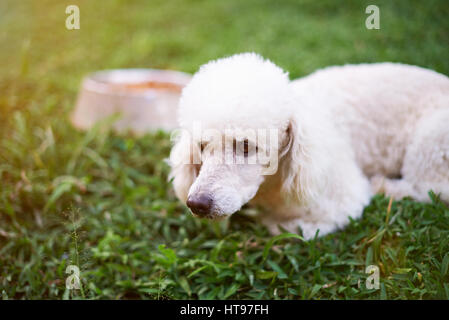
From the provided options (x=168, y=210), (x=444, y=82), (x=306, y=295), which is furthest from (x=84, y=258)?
(x=444, y=82)

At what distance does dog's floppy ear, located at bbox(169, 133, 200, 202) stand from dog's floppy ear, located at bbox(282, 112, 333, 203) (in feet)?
1.59

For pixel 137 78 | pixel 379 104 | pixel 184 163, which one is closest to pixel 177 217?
pixel 184 163

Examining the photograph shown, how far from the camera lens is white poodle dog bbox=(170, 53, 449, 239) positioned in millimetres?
1774

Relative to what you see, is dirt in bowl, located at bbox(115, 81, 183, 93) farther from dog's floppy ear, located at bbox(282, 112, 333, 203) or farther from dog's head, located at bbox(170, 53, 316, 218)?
dog's floppy ear, located at bbox(282, 112, 333, 203)

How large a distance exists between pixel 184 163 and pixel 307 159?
650 mm

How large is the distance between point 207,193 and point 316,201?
0.75 m

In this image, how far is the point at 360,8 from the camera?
372 centimetres

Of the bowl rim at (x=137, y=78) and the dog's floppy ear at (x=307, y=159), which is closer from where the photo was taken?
the dog's floppy ear at (x=307, y=159)

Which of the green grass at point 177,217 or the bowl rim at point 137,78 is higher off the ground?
the bowl rim at point 137,78

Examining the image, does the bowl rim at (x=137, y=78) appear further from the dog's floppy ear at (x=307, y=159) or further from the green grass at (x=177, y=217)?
the dog's floppy ear at (x=307, y=159)

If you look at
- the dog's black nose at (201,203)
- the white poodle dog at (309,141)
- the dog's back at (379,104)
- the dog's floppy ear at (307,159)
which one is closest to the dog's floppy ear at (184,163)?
the white poodle dog at (309,141)

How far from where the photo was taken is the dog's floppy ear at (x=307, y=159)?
1.92 metres

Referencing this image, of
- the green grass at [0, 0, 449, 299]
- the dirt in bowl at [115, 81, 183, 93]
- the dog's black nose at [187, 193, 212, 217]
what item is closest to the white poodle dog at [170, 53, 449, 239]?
the dog's black nose at [187, 193, 212, 217]
